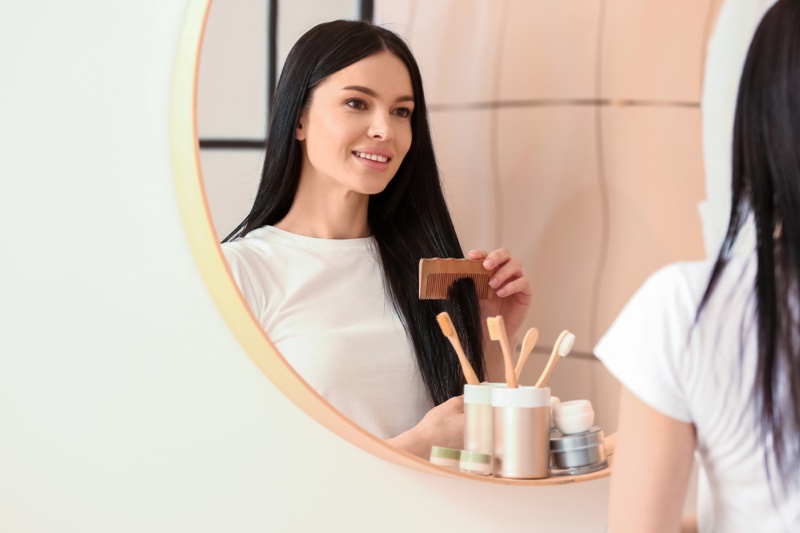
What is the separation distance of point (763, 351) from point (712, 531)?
0.45ft

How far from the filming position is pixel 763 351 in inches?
19.9

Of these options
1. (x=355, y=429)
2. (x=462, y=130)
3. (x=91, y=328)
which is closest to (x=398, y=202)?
(x=462, y=130)

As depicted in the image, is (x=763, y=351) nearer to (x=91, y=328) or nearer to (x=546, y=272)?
(x=546, y=272)

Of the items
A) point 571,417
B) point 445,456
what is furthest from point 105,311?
point 571,417

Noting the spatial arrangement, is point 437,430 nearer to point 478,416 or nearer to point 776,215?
point 478,416

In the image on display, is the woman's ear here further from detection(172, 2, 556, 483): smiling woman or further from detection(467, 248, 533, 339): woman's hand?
detection(467, 248, 533, 339): woman's hand

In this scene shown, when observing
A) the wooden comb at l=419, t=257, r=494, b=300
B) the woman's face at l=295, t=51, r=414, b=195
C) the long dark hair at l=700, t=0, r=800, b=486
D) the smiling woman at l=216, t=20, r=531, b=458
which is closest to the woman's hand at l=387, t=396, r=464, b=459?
the smiling woman at l=216, t=20, r=531, b=458

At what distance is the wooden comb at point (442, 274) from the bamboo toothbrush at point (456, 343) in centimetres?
2

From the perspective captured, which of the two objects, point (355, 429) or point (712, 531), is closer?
point (712, 531)

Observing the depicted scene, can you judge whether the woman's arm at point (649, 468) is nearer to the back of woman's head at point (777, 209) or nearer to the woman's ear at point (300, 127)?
the back of woman's head at point (777, 209)

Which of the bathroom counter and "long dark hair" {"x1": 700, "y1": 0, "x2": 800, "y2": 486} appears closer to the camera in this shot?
"long dark hair" {"x1": 700, "y1": 0, "x2": 800, "y2": 486}

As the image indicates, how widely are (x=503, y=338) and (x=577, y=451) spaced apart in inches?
5.3

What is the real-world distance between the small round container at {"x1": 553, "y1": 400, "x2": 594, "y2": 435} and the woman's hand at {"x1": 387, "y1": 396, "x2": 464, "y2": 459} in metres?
0.09

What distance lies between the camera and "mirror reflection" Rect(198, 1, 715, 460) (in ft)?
2.56
